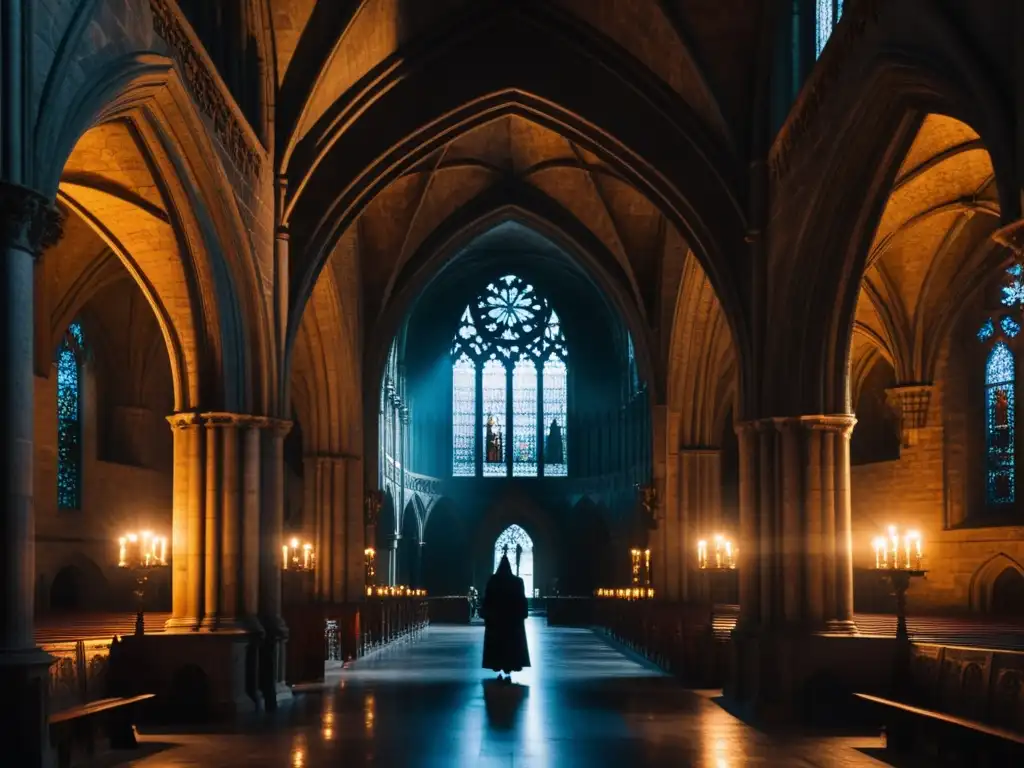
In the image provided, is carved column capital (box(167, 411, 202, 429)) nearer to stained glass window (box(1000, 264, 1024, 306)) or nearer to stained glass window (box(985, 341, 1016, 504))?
stained glass window (box(1000, 264, 1024, 306))

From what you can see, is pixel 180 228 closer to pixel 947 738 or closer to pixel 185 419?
pixel 185 419

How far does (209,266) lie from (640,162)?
690cm

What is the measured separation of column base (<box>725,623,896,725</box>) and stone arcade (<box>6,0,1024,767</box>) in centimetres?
6

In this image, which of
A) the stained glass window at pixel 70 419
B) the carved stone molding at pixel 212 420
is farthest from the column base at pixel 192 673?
the stained glass window at pixel 70 419

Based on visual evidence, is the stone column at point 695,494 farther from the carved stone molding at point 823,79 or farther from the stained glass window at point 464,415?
the stained glass window at point 464,415

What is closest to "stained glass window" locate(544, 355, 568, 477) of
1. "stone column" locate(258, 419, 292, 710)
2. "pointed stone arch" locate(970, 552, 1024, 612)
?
"pointed stone arch" locate(970, 552, 1024, 612)

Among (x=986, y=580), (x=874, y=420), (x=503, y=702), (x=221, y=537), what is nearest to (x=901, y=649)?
(x=503, y=702)

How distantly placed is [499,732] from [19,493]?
5395mm

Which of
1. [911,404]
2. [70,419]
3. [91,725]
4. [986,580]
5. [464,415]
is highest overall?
[464,415]

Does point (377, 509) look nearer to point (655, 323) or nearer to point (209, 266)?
point (655, 323)

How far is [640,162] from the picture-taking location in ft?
66.5

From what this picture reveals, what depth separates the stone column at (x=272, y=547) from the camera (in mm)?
17594

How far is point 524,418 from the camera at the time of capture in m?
47.4

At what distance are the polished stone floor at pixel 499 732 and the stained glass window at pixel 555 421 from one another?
26654 millimetres
